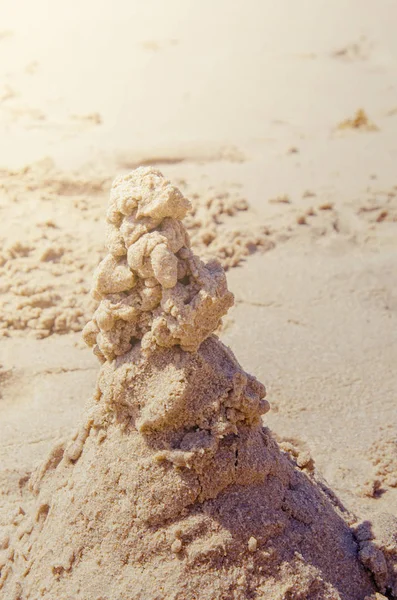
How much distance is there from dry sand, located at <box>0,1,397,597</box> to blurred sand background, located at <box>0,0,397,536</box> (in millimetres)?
13

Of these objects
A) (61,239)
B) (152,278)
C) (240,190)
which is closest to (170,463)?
(152,278)

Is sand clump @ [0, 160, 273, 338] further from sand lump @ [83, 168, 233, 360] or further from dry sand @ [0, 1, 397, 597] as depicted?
sand lump @ [83, 168, 233, 360]

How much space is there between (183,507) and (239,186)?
325cm

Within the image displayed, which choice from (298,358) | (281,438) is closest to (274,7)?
(298,358)

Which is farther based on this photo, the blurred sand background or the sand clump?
the sand clump

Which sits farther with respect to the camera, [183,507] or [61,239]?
[61,239]

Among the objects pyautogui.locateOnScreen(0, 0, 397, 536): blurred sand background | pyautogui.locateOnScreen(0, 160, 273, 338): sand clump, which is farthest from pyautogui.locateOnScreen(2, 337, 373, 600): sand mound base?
pyautogui.locateOnScreen(0, 160, 273, 338): sand clump

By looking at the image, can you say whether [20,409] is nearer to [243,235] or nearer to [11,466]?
[11,466]

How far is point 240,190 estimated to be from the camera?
4559 millimetres

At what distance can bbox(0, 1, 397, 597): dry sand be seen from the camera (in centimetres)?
270

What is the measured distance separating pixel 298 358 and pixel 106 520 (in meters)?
1.49

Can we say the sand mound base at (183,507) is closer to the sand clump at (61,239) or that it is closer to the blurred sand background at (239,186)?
the blurred sand background at (239,186)

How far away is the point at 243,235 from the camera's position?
3.88 metres

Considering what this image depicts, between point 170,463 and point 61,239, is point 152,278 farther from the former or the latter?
point 61,239
